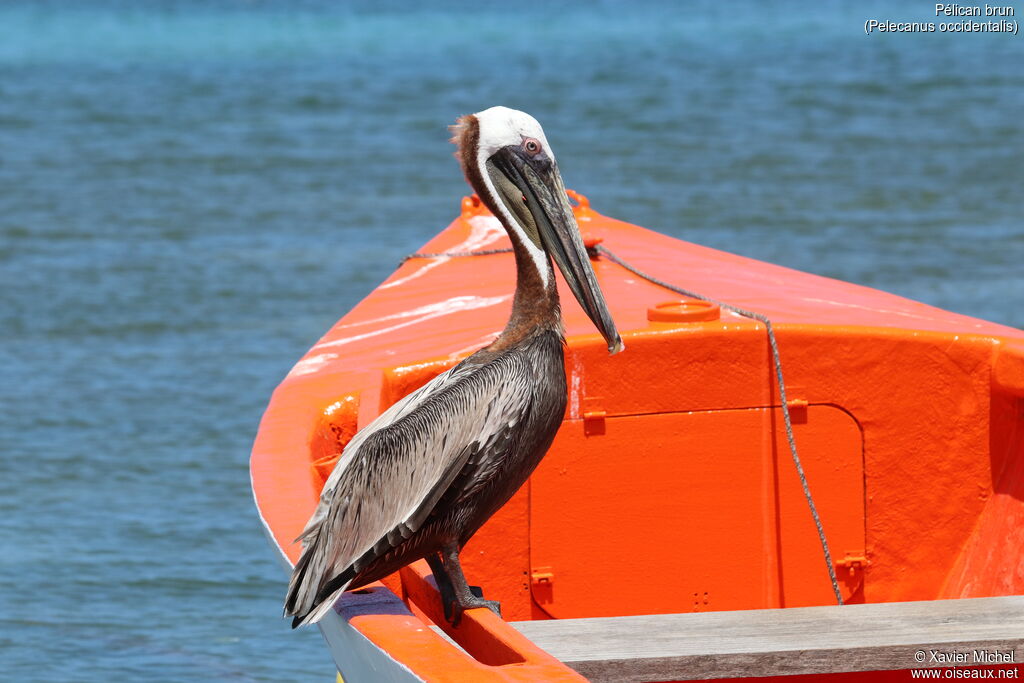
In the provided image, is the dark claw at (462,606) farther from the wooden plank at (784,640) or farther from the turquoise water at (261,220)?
the turquoise water at (261,220)

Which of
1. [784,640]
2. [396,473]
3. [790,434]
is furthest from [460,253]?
[396,473]

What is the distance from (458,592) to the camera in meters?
2.98

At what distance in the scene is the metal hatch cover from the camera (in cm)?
426

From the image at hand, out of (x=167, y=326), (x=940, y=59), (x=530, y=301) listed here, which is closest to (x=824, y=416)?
(x=530, y=301)

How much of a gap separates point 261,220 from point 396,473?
998 centimetres

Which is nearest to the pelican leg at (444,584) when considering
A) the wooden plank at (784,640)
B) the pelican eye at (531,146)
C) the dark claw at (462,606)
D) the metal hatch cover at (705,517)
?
the dark claw at (462,606)

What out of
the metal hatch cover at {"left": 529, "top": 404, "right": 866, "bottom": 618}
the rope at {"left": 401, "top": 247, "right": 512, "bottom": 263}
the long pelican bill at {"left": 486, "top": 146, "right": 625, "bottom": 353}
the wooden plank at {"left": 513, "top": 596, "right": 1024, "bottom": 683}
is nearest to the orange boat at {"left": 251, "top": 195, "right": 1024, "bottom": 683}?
the metal hatch cover at {"left": 529, "top": 404, "right": 866, "bottom": 618}

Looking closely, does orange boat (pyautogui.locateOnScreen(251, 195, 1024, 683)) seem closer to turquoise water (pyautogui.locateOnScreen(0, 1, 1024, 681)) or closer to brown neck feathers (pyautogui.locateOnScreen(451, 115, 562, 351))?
brown neck feathers (pyautogui.locateOnScreen(451, 115, 562, 351))

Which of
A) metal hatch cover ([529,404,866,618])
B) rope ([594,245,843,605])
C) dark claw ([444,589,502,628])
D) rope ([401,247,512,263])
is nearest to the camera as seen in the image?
dark claw ([444,589,502,628])

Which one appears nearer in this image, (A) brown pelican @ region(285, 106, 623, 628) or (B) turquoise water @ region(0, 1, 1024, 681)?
(A) brown pelican @ region(285, 106, 623, 628)

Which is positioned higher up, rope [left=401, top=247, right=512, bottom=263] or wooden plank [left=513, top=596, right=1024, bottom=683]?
rope [left=401, top=247, right=512, bottom=263]

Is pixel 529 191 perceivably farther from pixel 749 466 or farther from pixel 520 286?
pixel 749 466

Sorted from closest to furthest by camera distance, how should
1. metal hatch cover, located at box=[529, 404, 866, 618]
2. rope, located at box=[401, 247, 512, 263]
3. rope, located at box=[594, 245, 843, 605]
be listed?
1. rope, located at box=[594, 245, 843, 605]
2. metal hatch cover, located at box=[529, 404, 866, 618]
3. rope, located at box=[401, 247, 512, 263]

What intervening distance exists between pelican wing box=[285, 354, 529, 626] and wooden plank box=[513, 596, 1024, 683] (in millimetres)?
599
